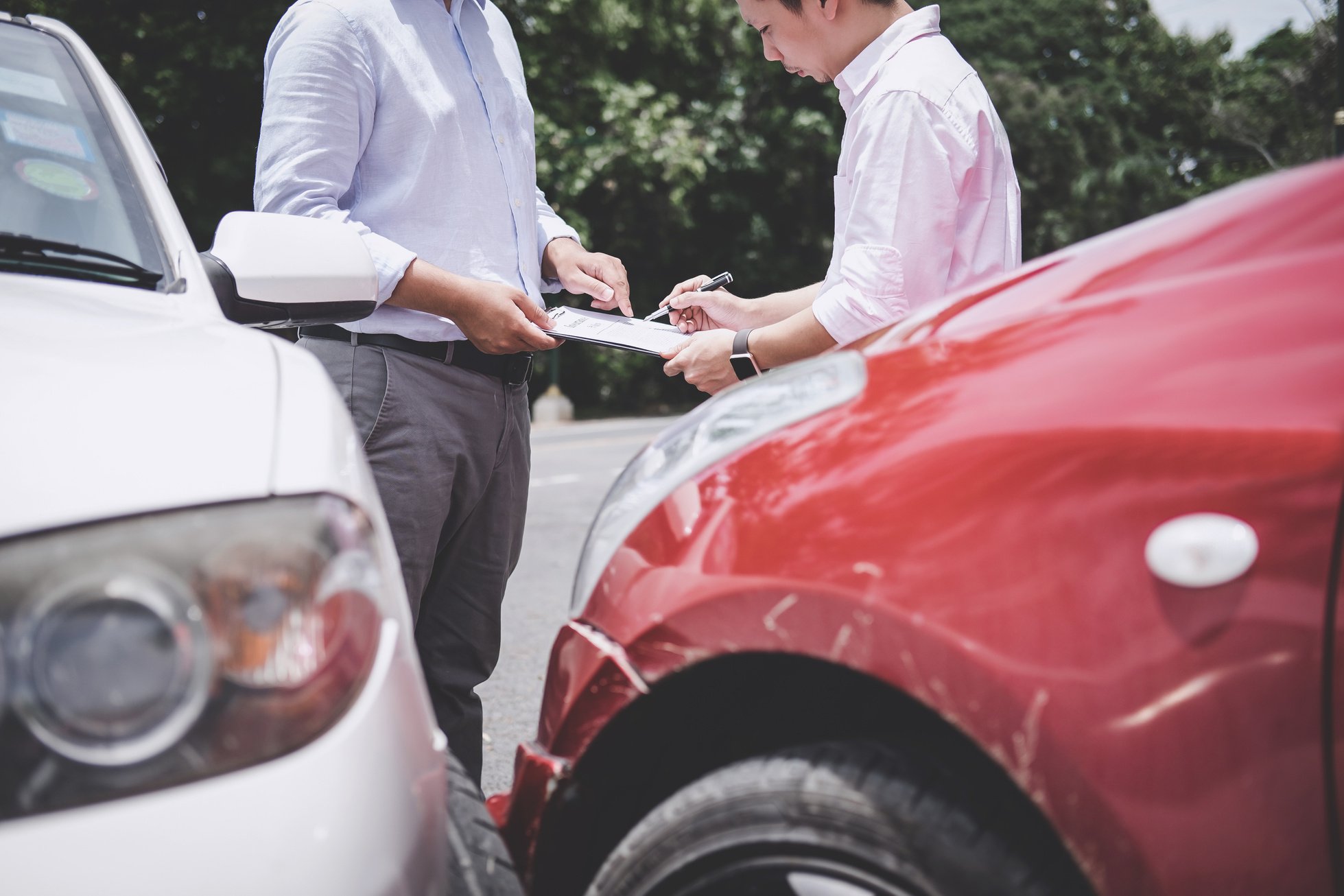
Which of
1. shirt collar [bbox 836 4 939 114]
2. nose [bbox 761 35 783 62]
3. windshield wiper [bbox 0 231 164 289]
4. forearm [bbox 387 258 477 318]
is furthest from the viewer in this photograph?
nose [bbox 761 35 783 62]

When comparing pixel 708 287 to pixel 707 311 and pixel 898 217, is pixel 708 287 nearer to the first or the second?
pixel 707 311

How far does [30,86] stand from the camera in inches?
70.1

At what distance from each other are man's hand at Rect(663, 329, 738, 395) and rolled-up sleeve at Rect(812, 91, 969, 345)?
0.70 feet

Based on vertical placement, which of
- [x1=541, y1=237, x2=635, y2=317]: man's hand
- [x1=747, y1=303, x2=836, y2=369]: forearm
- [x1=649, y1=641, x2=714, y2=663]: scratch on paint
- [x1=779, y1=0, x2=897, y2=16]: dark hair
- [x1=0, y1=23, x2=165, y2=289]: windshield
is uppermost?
[x1=779, y1=0, x2=897, y2=16]: dark hair

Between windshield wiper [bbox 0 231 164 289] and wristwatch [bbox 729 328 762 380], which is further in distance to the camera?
wristwatch [bbox 729 328 762 380]

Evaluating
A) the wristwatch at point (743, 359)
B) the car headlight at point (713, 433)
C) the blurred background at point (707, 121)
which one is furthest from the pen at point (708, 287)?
the blurred background at point (707, 121)

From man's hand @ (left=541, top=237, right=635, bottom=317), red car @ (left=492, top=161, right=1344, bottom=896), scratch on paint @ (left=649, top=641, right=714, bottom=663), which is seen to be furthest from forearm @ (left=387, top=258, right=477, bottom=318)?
scratch on paint @ (left=649, top=641, right=714, bottom=663)

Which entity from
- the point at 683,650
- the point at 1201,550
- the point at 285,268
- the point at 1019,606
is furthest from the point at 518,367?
the point at 1201,550

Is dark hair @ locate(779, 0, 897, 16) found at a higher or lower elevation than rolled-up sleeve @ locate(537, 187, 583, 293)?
higher

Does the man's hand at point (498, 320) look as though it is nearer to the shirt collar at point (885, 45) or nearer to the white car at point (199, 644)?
the shirt collar at point (885, 45)

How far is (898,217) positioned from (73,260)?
4.11ft

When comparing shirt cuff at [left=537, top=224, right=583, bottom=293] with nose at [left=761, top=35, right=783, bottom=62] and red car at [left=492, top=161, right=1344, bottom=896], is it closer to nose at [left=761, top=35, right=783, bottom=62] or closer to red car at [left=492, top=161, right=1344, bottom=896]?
nose at [left=761, top=35, right=783, bottom=62]

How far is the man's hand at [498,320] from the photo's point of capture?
2.15 m

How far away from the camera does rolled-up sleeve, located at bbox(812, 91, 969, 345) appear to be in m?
1.87
